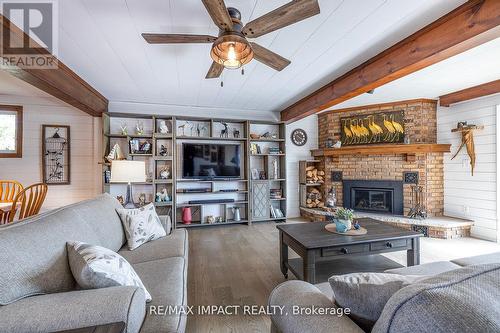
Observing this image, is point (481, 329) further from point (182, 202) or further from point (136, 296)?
point (182, 202)

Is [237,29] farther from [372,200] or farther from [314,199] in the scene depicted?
[372,200]

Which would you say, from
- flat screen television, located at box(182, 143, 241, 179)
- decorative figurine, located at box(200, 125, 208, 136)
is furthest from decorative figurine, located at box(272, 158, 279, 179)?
decorative figurine, located at box(200, 125, 208, 136)

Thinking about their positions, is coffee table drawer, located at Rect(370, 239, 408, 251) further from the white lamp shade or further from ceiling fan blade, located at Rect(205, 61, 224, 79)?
the white lamp shade

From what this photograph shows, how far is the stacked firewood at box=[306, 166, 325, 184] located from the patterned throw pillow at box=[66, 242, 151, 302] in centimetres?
413

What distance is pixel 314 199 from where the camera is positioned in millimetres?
4863


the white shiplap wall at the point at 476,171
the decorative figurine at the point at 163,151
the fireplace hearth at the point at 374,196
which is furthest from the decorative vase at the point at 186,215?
the white shiplap wall at the point at 476,171

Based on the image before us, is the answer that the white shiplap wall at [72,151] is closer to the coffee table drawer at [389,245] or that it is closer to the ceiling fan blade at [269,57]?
the ceiling fan blade at [269,57]

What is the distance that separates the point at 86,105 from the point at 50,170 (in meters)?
1.45

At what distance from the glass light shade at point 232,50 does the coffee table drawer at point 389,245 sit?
194 cm

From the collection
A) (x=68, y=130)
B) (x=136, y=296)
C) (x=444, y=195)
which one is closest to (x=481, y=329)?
(x=136, y=296)

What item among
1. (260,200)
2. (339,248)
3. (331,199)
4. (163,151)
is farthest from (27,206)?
(331,199)

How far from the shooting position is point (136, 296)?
966 millimetres

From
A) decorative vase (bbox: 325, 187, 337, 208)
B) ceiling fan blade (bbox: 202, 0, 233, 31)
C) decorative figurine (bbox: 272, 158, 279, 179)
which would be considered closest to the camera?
ceiling fan blade (bbox: 202, 0, 233, 31)

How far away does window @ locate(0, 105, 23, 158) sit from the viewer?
361cm
